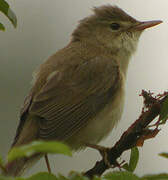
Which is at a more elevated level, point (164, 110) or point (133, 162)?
point (164, 110)

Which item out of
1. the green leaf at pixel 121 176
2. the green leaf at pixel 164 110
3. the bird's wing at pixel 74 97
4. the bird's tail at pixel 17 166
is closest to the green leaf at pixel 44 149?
the green leaf at pixel 121 176

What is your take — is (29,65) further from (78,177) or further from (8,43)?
(78,177)

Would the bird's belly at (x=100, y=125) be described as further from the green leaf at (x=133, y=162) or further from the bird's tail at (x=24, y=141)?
the green leaf at (x=133, y=162)

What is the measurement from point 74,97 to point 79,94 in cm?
6

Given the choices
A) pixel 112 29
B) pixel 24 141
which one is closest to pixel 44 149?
pixel 24 141

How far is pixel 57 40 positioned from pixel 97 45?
8.52ft

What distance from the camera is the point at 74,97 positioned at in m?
3.12

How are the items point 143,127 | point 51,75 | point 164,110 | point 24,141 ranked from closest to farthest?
point 164,110 → point 143,127 → point 24,141 → point 51,75

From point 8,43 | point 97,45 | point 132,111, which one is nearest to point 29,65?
point 8,43

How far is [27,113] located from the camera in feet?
10.2

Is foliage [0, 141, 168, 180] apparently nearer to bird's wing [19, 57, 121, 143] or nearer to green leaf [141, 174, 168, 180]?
green leaf [141, 174, 168, 180]

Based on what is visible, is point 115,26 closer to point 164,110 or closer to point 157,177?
point 164,110

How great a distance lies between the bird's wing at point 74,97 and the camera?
9.48 feet

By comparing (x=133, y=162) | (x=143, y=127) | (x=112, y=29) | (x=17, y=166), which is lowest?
(x=17, y=166)
